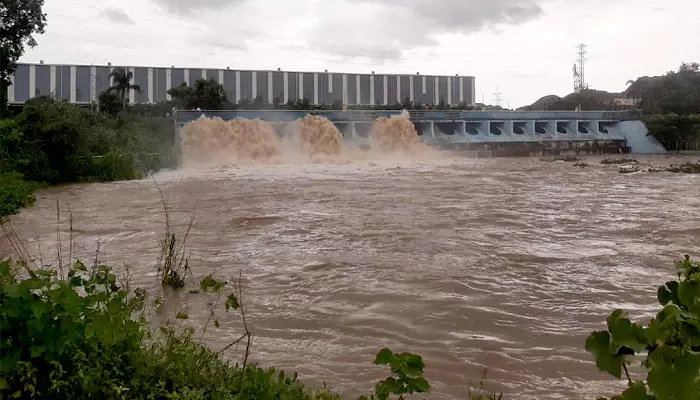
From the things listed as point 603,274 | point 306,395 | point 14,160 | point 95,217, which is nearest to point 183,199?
point 95,217

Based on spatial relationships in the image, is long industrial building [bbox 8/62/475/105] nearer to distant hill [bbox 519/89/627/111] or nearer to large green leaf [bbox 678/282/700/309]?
distant hill [bbox 519/89/627/111]

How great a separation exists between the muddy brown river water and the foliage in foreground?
2.20 metres

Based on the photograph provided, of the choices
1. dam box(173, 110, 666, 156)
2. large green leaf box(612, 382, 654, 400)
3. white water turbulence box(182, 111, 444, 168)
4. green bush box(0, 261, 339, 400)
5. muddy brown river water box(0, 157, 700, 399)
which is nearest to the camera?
large green leaf box(612, 382, 654, 400)

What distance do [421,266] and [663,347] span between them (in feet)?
18.8

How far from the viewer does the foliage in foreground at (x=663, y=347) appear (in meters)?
1.52

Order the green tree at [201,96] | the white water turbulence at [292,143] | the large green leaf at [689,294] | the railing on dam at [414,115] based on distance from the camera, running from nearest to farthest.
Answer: the large green leaf at [689,294] < the white water turbulence at [292,143] < the railing on dam at [414,115] < the green tree at [201,96]

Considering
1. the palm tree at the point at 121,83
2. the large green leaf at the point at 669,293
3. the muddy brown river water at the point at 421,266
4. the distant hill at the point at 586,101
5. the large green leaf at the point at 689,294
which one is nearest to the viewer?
the large green leaf at the point at 689,294

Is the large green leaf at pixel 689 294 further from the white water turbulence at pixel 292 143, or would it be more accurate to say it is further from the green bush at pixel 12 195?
the white water turbulence at pixel 292 143

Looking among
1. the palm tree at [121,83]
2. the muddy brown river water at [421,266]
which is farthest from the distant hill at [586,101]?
the muddy brown river water at [421,266]

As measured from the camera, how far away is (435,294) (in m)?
6.08

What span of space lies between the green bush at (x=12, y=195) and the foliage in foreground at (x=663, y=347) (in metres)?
12.7

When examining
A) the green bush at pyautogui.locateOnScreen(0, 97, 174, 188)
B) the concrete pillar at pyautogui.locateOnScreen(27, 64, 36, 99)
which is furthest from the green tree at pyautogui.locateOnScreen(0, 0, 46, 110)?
the concrete pillar at pyautogui.locateOnScreen(27, 64, 36, 99)

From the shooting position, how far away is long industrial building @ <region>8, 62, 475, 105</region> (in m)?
53.2

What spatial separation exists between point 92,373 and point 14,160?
1824 centimetres
